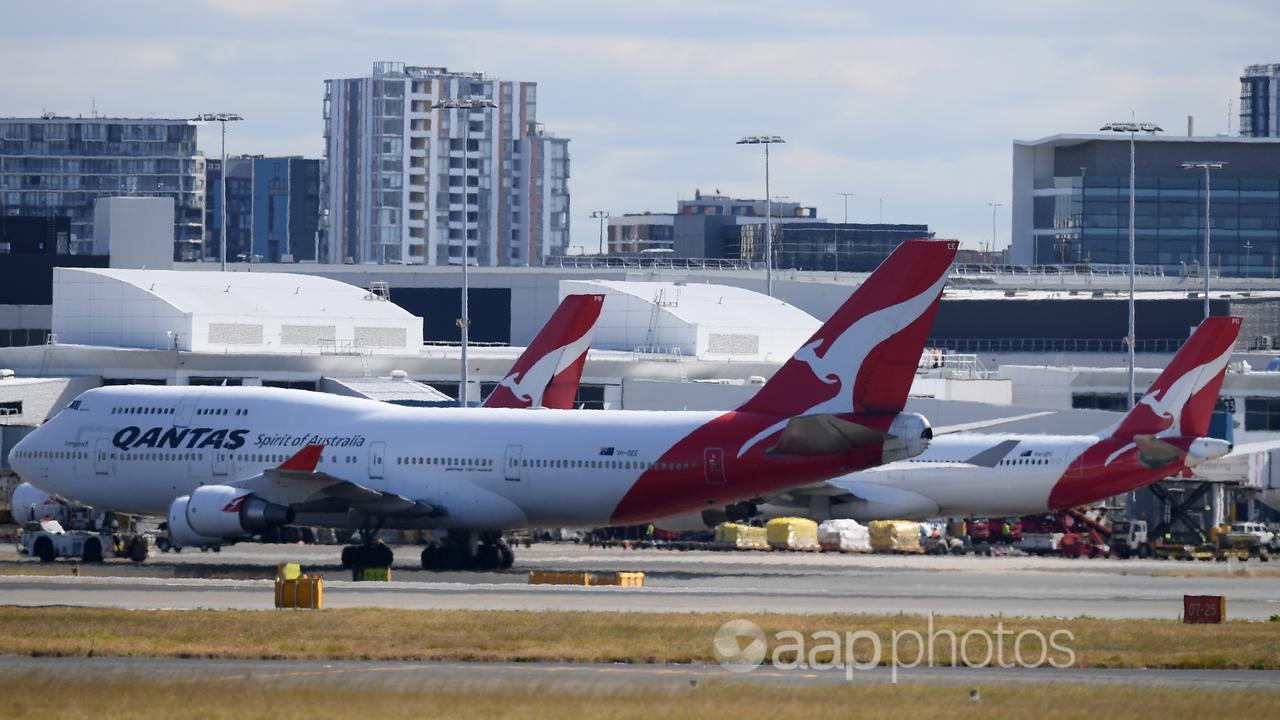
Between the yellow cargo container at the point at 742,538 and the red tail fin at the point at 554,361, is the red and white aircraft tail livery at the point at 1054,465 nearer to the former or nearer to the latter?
the yellow cargo container at the point at 742,538

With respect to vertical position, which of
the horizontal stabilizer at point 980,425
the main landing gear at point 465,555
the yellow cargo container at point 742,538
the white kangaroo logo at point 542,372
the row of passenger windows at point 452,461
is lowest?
the yellow cargo container at point 742,538

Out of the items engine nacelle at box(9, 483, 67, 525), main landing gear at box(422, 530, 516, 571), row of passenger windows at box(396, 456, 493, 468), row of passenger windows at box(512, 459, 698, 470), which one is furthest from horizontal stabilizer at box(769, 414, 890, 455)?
engine nacelle at box(9, 483, 67, 525)

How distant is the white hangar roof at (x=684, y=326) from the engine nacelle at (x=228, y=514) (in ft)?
200

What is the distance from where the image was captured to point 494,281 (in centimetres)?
15350

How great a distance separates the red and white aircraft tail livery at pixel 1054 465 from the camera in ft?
253

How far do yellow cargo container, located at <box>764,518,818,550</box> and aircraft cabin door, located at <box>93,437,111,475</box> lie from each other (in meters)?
24.8

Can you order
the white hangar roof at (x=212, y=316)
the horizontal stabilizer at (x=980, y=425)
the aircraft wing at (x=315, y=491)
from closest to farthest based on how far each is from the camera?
the aircraft wing at (x=315, y=491) → the horizontal stabilizer at (x=980, y=425) → the white hangar roof at (x=212, y=316)

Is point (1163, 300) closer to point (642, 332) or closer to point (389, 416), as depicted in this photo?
point (642, 332)

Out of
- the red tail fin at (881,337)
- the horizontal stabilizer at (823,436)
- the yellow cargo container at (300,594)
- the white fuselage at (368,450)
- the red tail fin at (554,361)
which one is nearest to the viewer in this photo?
the yellow cargo container at (300,594)

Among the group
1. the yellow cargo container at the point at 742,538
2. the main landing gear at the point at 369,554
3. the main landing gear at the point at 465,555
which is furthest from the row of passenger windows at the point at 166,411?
the yellow cargo container at the point at 742,538

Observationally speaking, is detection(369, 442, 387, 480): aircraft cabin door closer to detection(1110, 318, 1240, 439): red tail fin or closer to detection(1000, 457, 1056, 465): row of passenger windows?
detection(1000, 457, 1056, 465): row of passenger windows

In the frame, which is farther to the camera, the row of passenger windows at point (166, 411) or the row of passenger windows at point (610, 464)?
the row of passenger windows at point (166, 411)

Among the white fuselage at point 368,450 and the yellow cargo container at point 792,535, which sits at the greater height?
the white fuselage at point 368,450

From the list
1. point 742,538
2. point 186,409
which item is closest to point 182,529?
point 186,409
